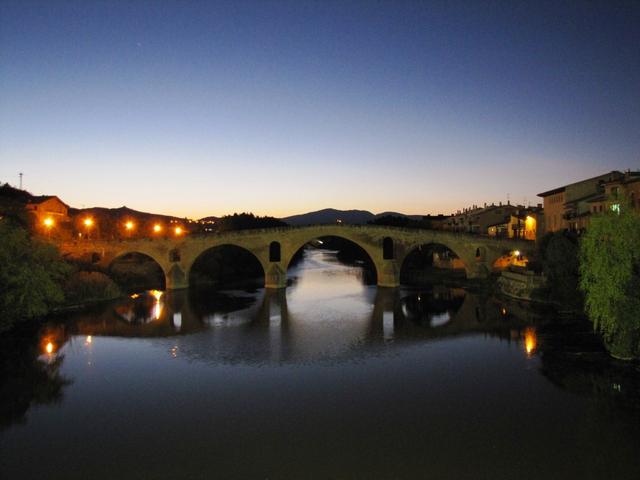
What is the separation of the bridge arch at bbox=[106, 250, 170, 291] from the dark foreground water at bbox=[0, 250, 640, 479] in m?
19.3

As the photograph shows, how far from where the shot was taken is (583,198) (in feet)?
143

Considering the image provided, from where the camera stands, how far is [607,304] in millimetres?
20250

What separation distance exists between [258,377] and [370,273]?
165ft

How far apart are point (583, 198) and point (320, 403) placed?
117ft

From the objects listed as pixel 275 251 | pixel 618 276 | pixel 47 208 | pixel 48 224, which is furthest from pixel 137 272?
pixel 618 276

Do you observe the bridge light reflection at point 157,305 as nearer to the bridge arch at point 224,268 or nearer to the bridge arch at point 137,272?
the bridge arch at point 137,272

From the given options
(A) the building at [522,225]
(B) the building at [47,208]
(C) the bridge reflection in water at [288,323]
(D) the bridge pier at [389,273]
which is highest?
(B) the building at [47,208]

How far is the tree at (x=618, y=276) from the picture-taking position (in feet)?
65.2

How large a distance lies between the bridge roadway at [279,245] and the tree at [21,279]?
59.4 ft

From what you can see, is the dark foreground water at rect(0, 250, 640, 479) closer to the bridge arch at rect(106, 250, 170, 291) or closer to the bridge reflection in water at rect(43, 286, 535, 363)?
the bridge reflection in water at rect(43, 286, 535, 363)

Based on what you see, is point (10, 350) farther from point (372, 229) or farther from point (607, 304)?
point (372, 229)

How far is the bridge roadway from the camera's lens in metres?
50.1

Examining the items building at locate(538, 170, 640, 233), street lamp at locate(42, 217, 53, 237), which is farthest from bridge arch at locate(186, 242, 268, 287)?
building at locate(538, 170, 640, 233)

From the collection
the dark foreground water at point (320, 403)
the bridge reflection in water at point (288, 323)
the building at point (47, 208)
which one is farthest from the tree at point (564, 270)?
the building at point (47, 208)
